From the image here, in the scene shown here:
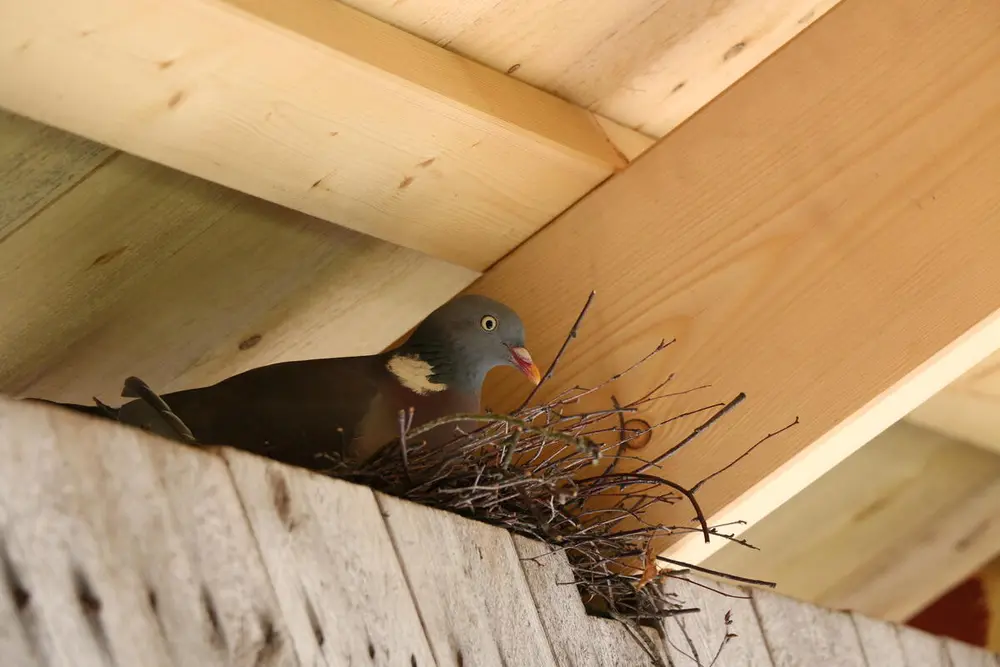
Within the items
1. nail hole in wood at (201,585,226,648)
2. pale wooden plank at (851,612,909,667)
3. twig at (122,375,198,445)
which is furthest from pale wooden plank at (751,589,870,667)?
nail hole in wood at (201,585,226,648)

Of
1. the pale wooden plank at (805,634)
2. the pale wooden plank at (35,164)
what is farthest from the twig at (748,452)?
the pale wooden plank at (35,164)

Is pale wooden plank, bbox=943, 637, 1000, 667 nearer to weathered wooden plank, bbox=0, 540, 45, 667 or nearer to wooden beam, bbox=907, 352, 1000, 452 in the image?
wooden beam, bbox=907, 352, 1000, 452

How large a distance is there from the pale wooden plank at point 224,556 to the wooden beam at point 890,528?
1.98 metres

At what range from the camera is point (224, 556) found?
1.02m

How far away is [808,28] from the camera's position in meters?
1.89

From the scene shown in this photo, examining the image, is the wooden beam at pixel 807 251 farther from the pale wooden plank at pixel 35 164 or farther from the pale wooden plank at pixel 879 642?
the pale wooden plank at pixel 35 164

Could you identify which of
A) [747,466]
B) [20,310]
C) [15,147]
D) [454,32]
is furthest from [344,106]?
[747,466]

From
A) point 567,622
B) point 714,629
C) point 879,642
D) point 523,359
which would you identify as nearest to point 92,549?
point 567,622

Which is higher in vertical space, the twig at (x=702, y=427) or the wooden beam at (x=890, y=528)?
the twig at (x=702, y=427)

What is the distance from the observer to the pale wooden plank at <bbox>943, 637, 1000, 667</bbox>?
93.2 inches

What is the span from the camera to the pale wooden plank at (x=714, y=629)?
5.68 ft

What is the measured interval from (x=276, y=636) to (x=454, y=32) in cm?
101

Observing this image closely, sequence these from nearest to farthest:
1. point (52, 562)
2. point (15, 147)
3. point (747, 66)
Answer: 1. point (52, 562)
2. point (15, 147)
3. point (747, 66)

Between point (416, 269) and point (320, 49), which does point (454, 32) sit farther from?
point (416, 269)
